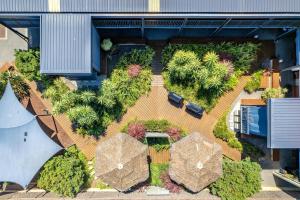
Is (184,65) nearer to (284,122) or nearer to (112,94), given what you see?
(112,94)

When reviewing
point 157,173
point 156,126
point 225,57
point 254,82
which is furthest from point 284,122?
point 157,173

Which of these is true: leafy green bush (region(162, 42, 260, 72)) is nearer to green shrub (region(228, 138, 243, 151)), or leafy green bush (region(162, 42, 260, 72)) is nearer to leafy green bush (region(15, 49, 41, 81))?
Result: green shrub (region(228, 138, 243, 151))

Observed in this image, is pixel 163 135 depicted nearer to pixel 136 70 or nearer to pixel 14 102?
pixel 136 70

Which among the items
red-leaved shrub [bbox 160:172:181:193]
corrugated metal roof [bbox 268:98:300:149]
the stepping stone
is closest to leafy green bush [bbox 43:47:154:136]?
the stepping stone

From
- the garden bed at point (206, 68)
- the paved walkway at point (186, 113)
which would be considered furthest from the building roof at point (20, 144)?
the garden bed at point (206, 68)

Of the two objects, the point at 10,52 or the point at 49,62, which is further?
the point at 10,52

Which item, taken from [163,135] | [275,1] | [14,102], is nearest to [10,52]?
[14,102]
